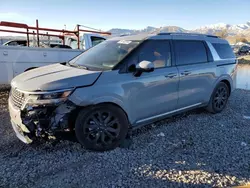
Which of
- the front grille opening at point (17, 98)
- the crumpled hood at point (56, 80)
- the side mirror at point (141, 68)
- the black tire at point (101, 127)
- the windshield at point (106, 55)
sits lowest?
the black tire at point (101, 127)

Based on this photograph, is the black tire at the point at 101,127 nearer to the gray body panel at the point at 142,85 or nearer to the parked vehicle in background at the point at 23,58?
the gray body panel at the point at 142,85

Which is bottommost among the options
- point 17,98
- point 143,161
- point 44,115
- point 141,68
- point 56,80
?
point 143,161

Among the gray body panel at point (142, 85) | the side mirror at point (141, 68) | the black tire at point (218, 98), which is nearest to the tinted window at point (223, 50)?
the gray body panel at point (142, 85)

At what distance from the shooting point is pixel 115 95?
3.59 meters

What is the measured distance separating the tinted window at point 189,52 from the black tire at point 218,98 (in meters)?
0.84

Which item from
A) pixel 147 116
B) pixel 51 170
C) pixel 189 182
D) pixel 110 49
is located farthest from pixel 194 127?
pixel 51 170

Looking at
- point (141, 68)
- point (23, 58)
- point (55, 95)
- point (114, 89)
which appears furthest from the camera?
point (23, 58)

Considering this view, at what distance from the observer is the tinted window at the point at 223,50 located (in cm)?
547

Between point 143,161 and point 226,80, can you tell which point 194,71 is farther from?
point 143,161

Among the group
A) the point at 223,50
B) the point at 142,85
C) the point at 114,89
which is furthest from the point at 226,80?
the point at 114,89

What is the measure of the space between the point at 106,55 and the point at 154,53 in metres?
0.85

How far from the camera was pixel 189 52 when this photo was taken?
4.80m

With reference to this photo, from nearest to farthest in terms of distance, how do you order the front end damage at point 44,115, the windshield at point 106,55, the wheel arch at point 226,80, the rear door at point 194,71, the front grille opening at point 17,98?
the front end damage at point 44,115 → the front grille opening at point 17,98 → the windshield at point 106,55 → the rear door at point 194,71 → the wheel arch at point 226,80

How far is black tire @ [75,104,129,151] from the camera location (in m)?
3.42
